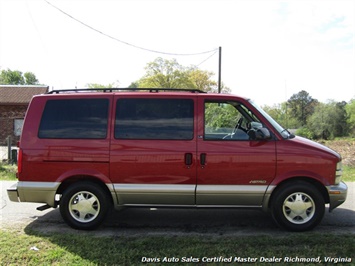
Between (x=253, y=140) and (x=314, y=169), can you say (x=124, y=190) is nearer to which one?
(x=253, y=140)

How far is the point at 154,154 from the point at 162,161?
0.50 ft

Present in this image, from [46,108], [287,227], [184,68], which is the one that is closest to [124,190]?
[46,108]

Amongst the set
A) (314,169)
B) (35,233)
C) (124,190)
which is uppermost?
(314,169)

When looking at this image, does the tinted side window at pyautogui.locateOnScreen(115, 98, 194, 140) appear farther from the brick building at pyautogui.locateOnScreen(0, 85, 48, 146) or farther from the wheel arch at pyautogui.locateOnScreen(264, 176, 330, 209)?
the brick building at pyautogui.locateOnScreen(0, 85, 48, 146)

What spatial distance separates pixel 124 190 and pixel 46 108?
1721mm

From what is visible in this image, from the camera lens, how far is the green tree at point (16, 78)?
255 ft

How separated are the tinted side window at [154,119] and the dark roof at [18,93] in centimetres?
2254

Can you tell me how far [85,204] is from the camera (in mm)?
4641

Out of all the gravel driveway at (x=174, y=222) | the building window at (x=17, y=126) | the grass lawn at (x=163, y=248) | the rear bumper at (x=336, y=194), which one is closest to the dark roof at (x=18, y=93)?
the building window at (x=17, y=126)

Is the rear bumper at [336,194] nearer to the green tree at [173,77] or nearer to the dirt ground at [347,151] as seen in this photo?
the dirt ground at [347,151]

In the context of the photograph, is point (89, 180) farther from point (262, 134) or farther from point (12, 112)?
point (12, 112)

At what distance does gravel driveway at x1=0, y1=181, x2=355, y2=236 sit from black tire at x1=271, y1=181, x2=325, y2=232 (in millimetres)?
205

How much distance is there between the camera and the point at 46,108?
4750 mm

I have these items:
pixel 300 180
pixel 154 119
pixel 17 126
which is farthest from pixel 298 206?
pixel 17 126
